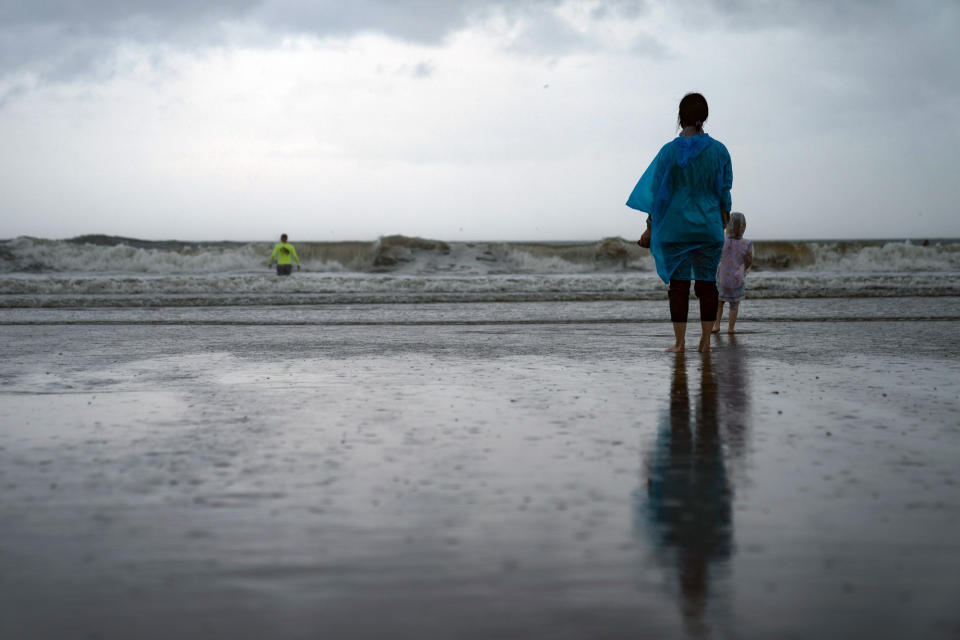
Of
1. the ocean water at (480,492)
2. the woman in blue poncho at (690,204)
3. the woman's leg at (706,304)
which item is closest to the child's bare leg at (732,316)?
the ocean water at (480,492)

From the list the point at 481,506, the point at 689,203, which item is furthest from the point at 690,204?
the point at 481,506

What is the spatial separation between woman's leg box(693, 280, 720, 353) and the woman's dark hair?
1.18 m

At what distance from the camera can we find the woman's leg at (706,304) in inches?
282

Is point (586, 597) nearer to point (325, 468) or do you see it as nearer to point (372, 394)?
point (325, 468)

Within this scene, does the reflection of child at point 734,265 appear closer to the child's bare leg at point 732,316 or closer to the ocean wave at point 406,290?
the child's bare leg at point 732,316

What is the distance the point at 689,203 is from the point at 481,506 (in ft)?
15.8

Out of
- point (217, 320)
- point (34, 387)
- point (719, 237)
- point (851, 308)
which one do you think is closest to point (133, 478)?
point (34, 387)

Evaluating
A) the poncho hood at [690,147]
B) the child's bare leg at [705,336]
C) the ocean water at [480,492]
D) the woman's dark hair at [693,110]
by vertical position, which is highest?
the woman's dark hair at [693,110]

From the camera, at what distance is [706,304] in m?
7.23

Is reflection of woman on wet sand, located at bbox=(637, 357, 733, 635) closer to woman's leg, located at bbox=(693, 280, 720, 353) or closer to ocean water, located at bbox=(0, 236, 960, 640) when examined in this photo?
ocean water, located at bbox=(0, 236, 960, 640)

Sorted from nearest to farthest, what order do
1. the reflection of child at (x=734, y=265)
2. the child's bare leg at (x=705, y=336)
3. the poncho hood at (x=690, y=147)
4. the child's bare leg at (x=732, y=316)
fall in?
the poncho hood at (x=690, y=147)
the child's bare leg at (x=705, y=336)
the child's bare leg at (x=732, y=316)
the reflection of child at (x=734, y=265)

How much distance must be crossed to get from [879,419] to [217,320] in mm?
8729

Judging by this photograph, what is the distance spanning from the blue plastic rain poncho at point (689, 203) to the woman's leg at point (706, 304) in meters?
0.08

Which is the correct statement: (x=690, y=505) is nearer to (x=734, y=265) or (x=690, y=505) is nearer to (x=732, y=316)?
(x=732, y=316)
